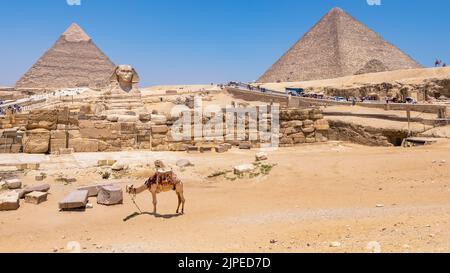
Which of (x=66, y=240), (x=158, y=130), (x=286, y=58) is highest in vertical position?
(x=286, y=58)

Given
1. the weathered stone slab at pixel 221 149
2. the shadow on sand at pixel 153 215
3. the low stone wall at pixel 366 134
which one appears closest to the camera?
the shadow on sand at pixel 153 215

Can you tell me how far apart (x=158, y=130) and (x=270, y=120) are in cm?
297

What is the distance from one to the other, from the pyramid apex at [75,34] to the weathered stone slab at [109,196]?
74483 mm

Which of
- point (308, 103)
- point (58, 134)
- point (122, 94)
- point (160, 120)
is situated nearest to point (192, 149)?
point (160, 120)

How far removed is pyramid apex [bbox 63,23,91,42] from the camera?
73.8 m

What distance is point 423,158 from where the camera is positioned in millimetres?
7754

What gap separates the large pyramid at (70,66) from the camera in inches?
2699

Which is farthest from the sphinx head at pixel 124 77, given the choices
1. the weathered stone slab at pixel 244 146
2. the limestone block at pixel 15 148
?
the weathered stone slab at pixel 244 146

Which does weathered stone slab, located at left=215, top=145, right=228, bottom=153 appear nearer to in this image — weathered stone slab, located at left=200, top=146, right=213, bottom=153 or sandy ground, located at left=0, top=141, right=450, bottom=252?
weathered stone slab, located at left=200, top=146, right=213, bottom=153

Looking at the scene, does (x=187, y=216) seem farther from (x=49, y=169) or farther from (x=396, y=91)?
(x=396, y=91)

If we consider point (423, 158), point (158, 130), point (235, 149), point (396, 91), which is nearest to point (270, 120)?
point (235, 149)

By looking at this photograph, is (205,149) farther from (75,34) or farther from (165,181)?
(75,34)

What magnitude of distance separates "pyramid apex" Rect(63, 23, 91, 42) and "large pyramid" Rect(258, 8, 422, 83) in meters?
33.6

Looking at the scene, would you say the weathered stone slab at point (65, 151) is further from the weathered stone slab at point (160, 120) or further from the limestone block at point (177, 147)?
the limestone block at point (177, 147)
